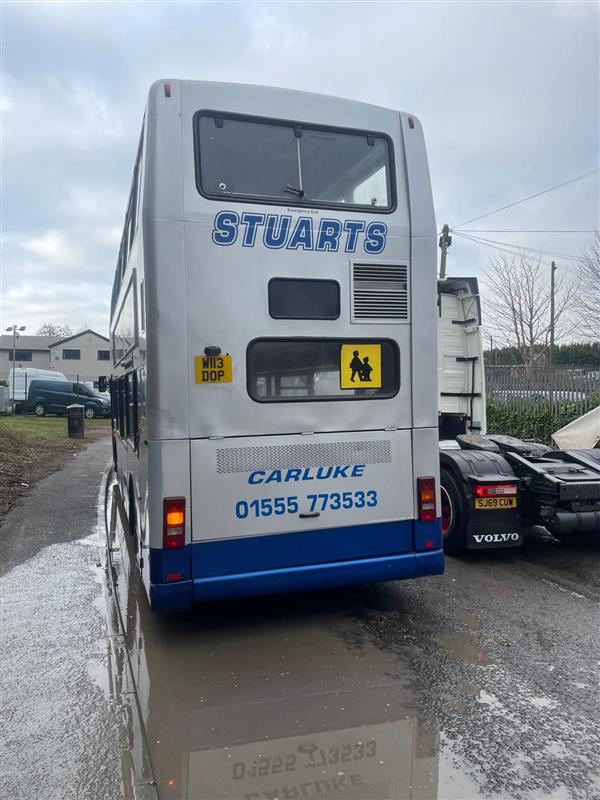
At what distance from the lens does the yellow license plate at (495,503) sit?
6754mm

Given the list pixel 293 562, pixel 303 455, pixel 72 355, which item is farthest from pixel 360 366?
pixel 72 355

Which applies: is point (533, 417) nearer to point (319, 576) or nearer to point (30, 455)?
point (319, 576)

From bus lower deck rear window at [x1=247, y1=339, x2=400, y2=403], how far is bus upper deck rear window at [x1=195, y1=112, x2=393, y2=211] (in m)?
1.08

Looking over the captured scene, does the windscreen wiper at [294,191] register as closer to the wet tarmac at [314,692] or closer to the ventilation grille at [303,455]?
the ventilation grille at [303,455]

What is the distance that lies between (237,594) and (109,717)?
4.00ft

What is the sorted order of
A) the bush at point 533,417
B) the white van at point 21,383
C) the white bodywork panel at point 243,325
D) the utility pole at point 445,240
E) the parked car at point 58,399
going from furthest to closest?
the white van at point 21,383, the parked car at point 58,399, the utility pole at point 445,240, the bush at point 533,417, the white bodywork panel at point 243,325

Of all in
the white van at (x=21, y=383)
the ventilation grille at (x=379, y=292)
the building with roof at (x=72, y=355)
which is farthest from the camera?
the building with roof at (x=72, y=355)

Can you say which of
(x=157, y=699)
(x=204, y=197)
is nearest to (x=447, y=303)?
(x=204, y=197)

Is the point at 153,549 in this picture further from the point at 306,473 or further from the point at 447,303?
the point at 447,303

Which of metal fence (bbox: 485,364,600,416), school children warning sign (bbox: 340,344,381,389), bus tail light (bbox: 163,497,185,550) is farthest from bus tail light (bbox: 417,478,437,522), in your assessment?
metal fence (bbox: 485,364,600,416)

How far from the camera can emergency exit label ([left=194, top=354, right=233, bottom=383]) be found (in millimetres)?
4750

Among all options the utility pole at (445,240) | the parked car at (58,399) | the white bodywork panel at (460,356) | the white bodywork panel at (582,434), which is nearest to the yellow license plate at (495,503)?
the white bodywork panel at (460,356)

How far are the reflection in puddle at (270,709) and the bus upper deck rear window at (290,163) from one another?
3380 millimetres

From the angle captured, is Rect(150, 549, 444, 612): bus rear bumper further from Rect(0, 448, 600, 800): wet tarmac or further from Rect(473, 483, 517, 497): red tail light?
Rect(473, 483, 517, 497): red tail light
